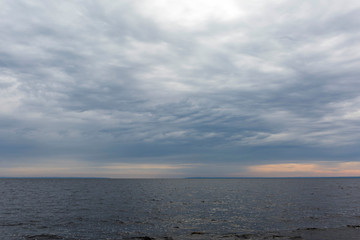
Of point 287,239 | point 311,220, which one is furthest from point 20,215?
point 311,220

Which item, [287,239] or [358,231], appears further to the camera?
[358,231]

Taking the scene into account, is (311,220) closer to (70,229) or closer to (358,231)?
(358,231)

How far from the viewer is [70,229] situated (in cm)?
3272

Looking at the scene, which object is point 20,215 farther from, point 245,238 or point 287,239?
point 287,239

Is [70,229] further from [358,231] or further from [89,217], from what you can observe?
[358,231]

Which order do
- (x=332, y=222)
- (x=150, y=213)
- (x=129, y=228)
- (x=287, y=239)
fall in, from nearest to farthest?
(x=287, y=239), (x=129, y=228), (x=332, y=222), (x=150, y=213)

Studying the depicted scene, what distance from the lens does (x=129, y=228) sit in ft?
111

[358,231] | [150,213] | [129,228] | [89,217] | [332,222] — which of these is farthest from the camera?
[150,213]

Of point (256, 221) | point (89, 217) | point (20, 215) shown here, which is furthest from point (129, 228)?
point (20, 215)

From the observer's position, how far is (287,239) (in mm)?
27688

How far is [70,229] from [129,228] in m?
7.19

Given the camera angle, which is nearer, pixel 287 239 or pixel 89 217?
pixel 287 239

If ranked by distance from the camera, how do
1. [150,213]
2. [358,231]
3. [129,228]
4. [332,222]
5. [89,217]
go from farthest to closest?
1. [150,213]
2. [89,217]
3. [332,222]
4. [129,228]
5. [358,231]

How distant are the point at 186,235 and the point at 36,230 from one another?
18.4 meters
